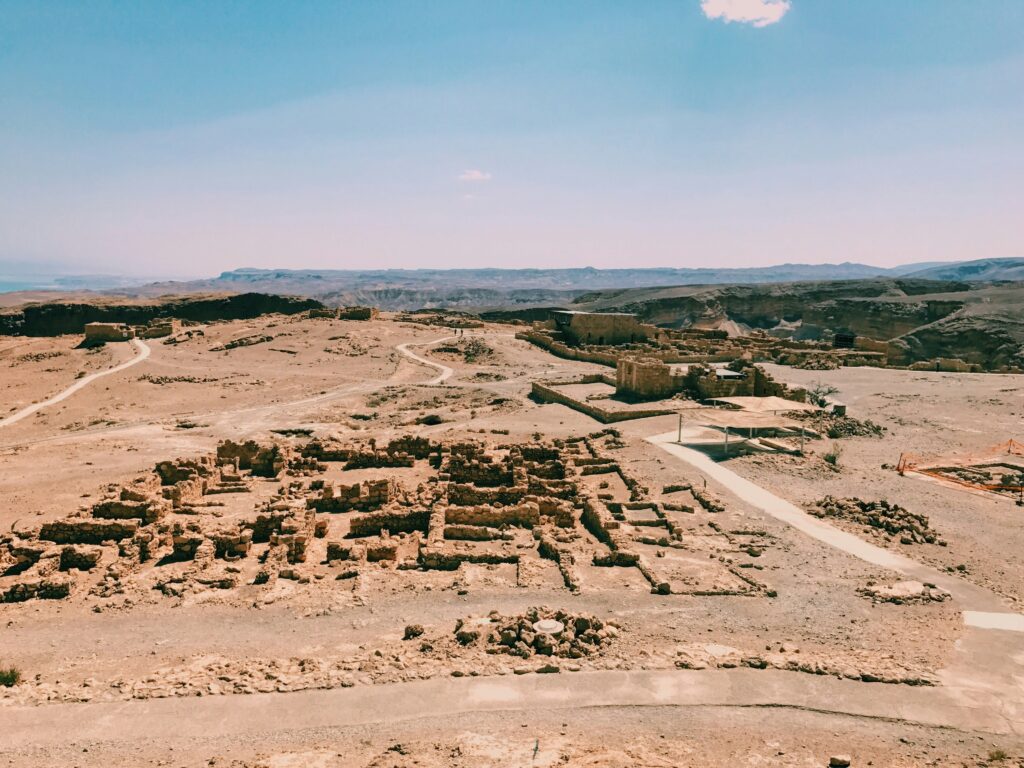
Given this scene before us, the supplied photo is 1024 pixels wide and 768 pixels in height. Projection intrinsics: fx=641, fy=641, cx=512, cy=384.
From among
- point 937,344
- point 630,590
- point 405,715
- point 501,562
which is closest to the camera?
point 405,715

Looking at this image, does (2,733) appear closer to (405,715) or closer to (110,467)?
(405,715)

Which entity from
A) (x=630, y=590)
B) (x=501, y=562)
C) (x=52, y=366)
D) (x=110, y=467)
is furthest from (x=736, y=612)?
(x=52, y=366)

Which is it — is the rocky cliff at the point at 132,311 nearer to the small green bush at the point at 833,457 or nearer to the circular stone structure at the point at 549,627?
the small green bush at the point at 833,457

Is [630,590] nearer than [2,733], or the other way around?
[2,733]

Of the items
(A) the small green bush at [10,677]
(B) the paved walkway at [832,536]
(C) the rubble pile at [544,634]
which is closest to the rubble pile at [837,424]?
(B) the paved walkway at [832,536]

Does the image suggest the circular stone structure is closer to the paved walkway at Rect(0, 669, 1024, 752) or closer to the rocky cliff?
the paved walkway at Rect(0, 669, 1024, 752)
